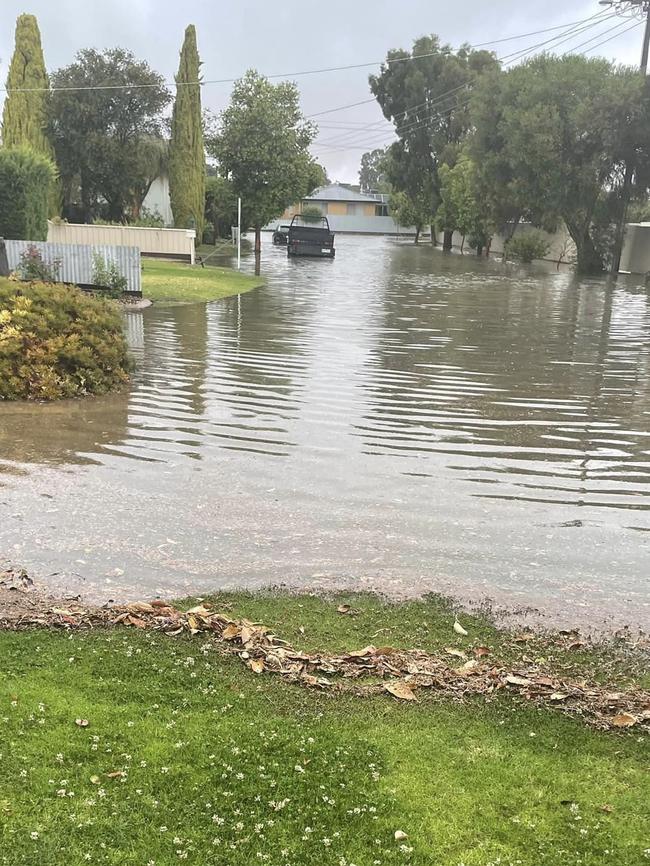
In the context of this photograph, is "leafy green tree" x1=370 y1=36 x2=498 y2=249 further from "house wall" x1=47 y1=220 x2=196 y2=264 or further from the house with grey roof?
"house wall" x1=47 y1=220 x2=196 y2=264

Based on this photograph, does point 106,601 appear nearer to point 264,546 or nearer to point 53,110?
point 264,546

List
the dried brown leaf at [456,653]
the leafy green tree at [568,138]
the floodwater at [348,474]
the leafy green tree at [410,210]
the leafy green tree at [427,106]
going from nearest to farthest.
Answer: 1. the dried brown leaf at [456,653]
2. the floodwater at [348,474]
3. the leafy green tree at [568,138]
4. the leafy green tree at [427,106]
5. the leafy green tree at [410,210]

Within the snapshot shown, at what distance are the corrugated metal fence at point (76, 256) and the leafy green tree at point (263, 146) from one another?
29.5 ft

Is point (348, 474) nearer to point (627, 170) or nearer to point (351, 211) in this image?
point (627, 170)

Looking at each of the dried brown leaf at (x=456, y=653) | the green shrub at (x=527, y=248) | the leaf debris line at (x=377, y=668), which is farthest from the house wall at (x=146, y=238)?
the dried brown leaf at (x=456, y=653)

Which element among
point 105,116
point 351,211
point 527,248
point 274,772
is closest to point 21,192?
point 105,116

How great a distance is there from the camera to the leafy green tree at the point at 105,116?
28.8 meters

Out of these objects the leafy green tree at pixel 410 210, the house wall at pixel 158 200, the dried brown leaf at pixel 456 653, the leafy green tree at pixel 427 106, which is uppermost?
the leafy green tree at pixel 427 106

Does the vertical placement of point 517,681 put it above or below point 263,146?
below

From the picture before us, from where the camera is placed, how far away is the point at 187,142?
1255 inches

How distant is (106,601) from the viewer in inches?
166

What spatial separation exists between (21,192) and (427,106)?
142ft

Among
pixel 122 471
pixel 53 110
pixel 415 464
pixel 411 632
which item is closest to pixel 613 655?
pixel 411 632

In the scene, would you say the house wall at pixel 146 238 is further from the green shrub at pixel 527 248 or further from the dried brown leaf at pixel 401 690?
the dried brown leaf at pixel 401 690
